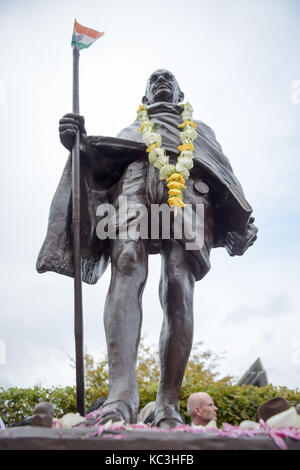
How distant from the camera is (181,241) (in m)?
3.86

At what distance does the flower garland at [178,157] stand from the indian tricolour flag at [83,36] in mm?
991

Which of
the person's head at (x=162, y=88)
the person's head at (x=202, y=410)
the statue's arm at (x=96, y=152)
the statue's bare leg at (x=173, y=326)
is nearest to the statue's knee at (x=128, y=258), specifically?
the statue's bare leg at (x=173, y=326)

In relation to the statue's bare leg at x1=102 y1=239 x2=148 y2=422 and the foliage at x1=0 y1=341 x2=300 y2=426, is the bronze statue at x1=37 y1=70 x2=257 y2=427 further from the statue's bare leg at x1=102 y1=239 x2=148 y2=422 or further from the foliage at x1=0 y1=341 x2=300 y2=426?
the foliage at x1=0 y1=341 x2=300 y2=426

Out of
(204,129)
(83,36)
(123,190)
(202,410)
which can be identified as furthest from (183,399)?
(83,36)

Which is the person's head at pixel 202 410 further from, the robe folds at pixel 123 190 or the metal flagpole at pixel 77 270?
the metal flagpole at pixel 77 270

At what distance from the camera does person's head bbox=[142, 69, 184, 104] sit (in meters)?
4.98

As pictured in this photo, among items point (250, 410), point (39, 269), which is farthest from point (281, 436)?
point (250, 410)

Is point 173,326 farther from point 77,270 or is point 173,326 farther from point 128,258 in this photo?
point 77,270

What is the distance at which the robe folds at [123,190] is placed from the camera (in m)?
4.01

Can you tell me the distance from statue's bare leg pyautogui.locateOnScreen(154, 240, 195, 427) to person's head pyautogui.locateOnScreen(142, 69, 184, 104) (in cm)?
172

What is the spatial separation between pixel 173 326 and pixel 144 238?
2.11ft

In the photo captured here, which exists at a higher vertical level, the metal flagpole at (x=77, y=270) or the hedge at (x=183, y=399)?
the metal flagpole at (x=77, y=270)

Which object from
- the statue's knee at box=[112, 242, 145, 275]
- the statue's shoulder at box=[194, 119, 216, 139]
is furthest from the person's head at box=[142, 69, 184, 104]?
the statue's knee at box=[112, 242, 145, 275]
